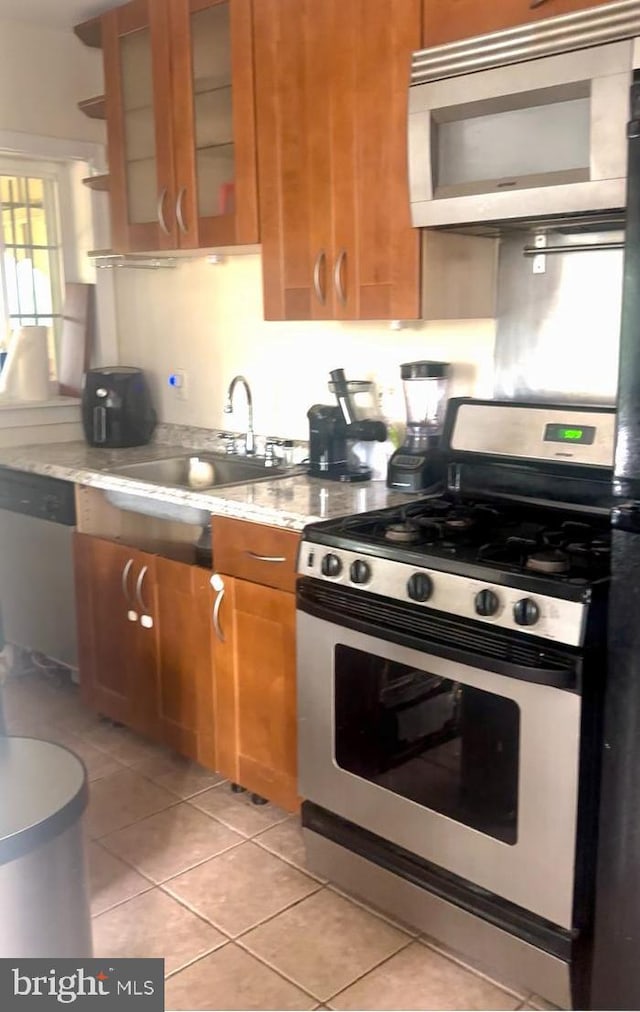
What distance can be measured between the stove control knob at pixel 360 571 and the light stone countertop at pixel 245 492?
23 cm

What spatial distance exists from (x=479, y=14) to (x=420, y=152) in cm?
32

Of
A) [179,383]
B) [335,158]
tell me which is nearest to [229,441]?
[179,383]

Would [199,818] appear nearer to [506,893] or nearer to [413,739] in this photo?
[413,739]

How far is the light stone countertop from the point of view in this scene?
2.39m

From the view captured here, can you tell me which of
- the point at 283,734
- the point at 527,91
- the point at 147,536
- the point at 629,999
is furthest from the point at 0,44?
the point at 629,999

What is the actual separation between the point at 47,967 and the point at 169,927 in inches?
23.5

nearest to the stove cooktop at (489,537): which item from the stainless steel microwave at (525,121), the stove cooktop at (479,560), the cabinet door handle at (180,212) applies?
the stove cooktop at (479,560)

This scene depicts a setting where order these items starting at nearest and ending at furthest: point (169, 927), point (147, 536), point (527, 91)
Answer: point (527, 91), point (169, 927), point (147, 536)

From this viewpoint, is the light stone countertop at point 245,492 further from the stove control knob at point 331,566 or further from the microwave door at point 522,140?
the microwave door at point 522,140

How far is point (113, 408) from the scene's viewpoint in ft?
11.6

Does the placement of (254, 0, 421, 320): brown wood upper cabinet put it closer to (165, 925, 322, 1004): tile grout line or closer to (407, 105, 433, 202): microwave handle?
(407, 105, 433, 202): microwave handle

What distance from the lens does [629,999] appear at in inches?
69.2

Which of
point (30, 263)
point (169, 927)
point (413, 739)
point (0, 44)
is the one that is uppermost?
point (0, 44)

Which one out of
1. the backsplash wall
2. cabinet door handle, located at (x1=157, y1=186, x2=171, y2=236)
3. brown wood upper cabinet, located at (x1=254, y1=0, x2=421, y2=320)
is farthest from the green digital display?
cabinet door handle, located at (x1=157, y1=186, x2=171, y2=236)
